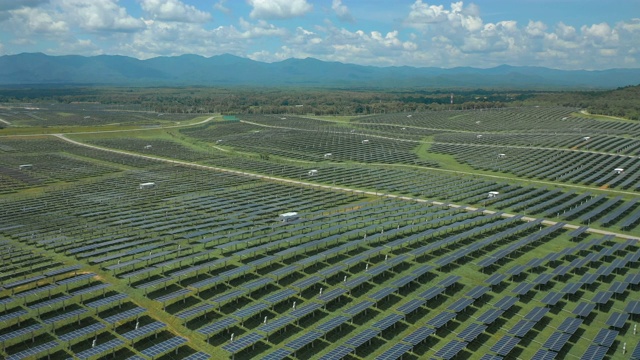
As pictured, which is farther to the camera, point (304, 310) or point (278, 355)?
point (304, 310)

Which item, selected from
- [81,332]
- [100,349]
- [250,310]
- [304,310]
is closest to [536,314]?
[304,310]

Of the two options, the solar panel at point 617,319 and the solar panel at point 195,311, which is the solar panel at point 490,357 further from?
the solar panel at point 195,311

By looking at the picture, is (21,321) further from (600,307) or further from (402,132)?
(402,132)

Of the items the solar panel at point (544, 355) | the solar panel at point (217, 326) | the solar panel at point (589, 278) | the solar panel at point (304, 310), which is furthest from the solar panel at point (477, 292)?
the solar panel at point (217, 326)

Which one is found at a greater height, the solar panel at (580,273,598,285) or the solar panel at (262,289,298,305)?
the solar panel at (262,289,298,305)

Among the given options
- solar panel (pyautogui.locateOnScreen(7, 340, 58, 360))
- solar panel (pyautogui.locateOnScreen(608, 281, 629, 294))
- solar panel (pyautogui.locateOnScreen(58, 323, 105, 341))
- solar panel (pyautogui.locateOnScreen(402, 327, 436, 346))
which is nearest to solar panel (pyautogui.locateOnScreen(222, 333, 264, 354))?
solar panel (pyautogui.locateOnScreen(58, 323, 105, 341))

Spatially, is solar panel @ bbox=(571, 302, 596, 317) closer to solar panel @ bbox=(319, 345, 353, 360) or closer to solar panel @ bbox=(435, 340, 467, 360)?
solar panel @ bbox=(435, 340, 467, 360)

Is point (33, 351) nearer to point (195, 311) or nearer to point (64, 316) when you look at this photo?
point (64, 316)

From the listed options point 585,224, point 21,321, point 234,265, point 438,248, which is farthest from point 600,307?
point 21,321
